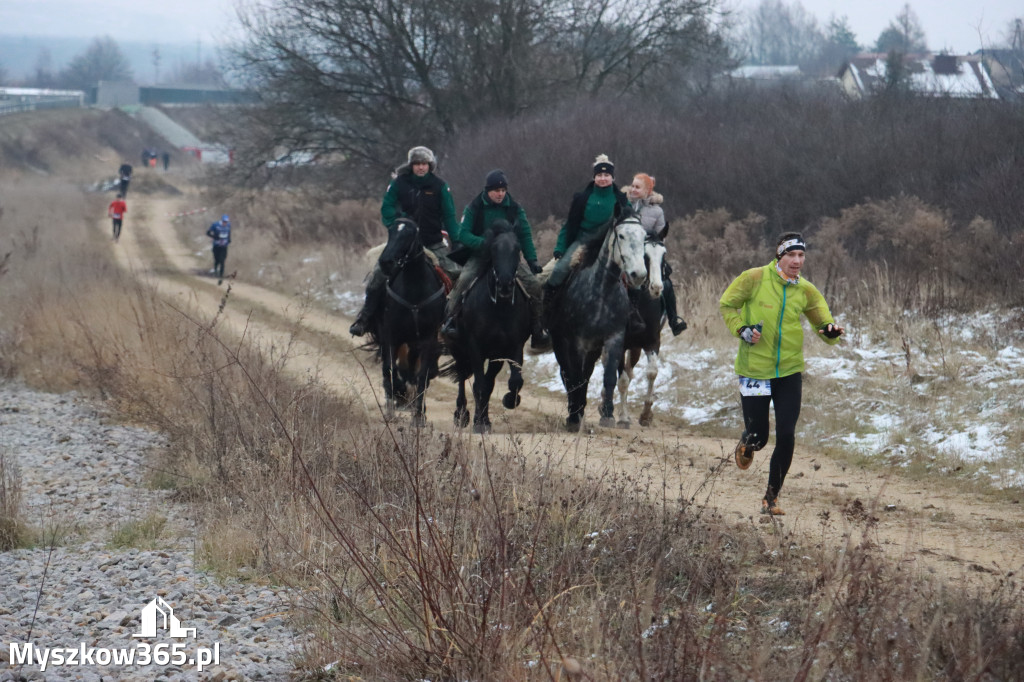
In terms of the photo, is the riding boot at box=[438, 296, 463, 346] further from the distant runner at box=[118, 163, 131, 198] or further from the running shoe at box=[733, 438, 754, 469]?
the distant runner at box=[118, 163, 131, 198]

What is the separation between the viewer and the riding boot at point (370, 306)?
38.7ft

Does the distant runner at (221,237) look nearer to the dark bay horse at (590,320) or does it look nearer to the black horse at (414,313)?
the black horse at (414,313)

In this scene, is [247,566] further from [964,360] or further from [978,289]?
[978,289]

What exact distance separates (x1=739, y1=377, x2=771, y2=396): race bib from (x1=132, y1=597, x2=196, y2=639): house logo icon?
4.02 m

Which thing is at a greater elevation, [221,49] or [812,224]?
[221,49]

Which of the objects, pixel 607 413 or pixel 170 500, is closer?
pixel 170 500

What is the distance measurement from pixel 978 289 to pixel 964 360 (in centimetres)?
268

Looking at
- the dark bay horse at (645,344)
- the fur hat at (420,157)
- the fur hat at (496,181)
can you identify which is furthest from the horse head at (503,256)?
the dark bay horse at (645,344)

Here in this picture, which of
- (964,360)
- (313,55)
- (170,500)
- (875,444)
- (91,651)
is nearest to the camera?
(91,651)

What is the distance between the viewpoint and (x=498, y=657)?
184 inches

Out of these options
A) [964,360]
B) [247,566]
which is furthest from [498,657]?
[964,360]

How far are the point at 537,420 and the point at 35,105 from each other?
307 ft

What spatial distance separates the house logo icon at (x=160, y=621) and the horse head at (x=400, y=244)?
5336mm

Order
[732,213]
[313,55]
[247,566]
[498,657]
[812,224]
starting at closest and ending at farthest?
[498,657] < [247,566] < [812,224] < [732,213] < [313,55]
